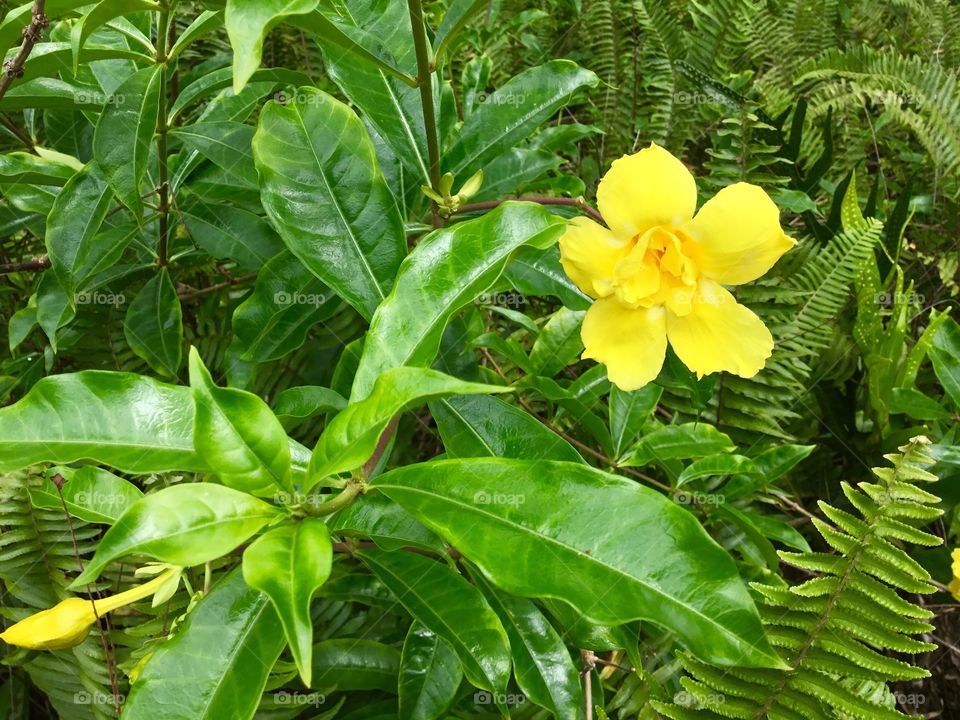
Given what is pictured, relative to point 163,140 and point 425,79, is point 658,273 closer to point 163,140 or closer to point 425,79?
point 425,79

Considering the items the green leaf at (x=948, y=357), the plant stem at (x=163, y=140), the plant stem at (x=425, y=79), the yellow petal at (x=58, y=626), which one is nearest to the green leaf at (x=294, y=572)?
the yellow petal at (x=58, y=626)

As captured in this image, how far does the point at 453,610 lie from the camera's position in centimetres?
71

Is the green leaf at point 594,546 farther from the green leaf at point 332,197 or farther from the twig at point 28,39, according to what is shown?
the twig at point 28,39

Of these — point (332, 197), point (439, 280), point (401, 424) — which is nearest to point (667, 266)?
point (439, 280)

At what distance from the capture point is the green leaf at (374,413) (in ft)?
1.62

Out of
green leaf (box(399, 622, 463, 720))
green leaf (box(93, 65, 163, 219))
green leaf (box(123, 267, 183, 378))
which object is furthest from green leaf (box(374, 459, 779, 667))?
green leaf (box(123, 267, 183, 378))

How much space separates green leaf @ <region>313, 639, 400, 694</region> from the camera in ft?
3.03

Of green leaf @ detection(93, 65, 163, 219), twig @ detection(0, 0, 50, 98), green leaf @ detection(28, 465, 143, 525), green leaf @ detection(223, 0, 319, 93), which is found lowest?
green leaf @ detection(28, 465, 143, 525)

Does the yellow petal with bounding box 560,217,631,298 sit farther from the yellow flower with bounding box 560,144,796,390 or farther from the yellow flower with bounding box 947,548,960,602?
the yellow flower with bounding box 947,548,960,602

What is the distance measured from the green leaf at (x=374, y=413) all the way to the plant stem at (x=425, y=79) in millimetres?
397

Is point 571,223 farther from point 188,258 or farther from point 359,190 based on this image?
point 188,258

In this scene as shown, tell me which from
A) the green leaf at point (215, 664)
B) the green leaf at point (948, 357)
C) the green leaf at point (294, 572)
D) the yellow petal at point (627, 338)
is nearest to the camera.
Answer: the green leaf at point (294, 572)

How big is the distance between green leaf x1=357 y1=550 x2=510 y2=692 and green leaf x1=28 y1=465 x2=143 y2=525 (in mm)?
256

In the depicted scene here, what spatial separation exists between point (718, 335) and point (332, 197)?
18.6 inches
